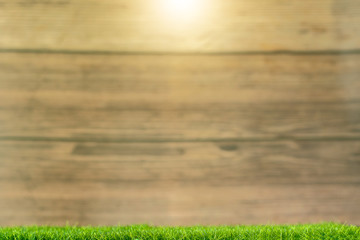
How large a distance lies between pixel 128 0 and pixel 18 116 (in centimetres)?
37

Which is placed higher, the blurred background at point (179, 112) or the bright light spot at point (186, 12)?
the bright light spot at point (186, 12)

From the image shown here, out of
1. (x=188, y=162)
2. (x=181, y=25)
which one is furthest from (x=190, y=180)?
(x=181, y=25)

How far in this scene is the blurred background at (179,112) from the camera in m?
0.81

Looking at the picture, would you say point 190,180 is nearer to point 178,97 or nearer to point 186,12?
point 178,97

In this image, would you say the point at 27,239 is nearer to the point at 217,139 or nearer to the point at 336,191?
the point at 217,139

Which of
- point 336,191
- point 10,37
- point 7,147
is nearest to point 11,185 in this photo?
point 7,147

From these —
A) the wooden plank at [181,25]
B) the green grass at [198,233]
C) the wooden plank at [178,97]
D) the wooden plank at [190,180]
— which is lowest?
the green grass at [198,233]

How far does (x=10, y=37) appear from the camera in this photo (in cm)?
83

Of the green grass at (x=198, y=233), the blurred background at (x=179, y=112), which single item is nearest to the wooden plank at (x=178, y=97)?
the blurred background at (x=179, y=112)

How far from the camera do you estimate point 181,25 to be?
0.83m

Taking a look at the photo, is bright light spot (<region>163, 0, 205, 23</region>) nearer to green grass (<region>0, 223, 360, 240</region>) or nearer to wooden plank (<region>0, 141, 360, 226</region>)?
wooden plank (<region>0, 141, 360, 226</region>)

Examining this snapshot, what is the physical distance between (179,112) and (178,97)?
0.12ft

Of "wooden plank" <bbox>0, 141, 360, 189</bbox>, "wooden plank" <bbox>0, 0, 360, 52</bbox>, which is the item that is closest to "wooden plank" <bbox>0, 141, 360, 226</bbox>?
"wooden plank" <bbox>0, 141, 360, 189</bbox>

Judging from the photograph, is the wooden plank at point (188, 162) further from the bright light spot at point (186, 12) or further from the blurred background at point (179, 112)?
the bright light spot at point (186, 12)
